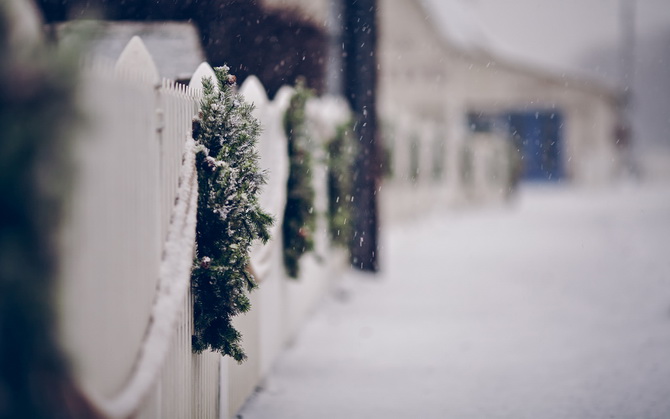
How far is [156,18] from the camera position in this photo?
9.91m

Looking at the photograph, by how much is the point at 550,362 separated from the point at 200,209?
3688 mm

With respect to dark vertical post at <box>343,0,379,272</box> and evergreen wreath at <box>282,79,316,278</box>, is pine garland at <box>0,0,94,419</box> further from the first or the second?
dark vertical post at <box>343,0,379,272</box>

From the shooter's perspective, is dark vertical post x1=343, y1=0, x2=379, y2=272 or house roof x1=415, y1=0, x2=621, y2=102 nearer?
dark vertical post x1=343, y1=0, x2=379, y2=272

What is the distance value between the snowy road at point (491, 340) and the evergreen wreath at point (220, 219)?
1295mm

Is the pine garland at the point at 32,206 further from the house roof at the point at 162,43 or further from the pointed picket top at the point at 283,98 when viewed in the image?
the pointed picket top at the point at 283,98

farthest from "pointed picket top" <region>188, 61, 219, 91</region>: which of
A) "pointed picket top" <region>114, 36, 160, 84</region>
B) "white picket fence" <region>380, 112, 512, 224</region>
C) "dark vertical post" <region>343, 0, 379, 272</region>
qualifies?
"white picket fence" <region>380, 112, 512, 224</region>

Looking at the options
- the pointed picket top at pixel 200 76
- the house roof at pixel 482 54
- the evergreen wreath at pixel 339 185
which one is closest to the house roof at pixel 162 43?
the pointed picket top at pixel 200 76

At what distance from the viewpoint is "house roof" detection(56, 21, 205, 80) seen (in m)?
7.02

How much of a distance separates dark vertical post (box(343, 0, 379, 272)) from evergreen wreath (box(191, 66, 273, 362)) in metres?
7.10

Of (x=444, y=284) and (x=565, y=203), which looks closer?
(x=444, y=284)

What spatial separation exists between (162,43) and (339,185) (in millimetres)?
2942

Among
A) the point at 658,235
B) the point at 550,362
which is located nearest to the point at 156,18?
the point at 550,362

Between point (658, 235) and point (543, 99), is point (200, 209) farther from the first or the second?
point (543, 99)

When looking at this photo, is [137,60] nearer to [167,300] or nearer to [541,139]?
[167,300]
